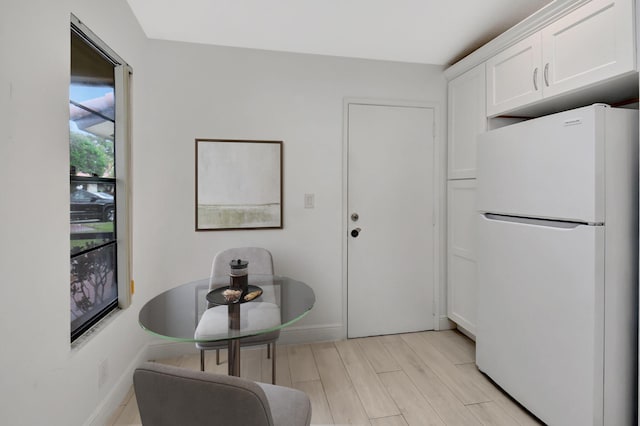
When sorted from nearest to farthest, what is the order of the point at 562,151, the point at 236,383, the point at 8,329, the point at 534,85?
1. the point at 236,383
2. the point at 8,329
3. the point at 562,151
4. the point at 534,85

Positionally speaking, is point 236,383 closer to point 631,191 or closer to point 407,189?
point 631,191

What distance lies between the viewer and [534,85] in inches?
75.3

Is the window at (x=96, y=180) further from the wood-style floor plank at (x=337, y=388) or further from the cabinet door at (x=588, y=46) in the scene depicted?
the cabinet door at (x=588, y=46)

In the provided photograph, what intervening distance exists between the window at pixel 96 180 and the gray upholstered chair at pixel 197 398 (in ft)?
3.28

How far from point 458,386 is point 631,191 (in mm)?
1473

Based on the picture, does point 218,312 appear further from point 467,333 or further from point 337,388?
point 467,333

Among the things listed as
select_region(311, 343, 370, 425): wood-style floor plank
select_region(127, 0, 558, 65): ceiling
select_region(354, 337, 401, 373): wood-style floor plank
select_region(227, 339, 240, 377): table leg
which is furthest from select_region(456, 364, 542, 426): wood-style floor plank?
select_region(127, 0, 558, 65): ceiling

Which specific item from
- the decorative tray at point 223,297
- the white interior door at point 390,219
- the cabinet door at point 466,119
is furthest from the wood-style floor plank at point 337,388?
the cabinet door at point 466,119

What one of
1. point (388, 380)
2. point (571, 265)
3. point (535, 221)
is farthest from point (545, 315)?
point (388, 380)

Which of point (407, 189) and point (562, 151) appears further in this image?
point (407, 189)

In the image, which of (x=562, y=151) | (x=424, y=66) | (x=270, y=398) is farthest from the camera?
(x=424, y=66)

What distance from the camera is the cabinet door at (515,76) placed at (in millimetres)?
1902

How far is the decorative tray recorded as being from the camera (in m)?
1.52

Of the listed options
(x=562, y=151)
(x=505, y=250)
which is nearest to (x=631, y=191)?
(x=562, y=151)
